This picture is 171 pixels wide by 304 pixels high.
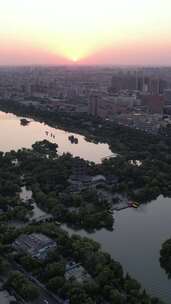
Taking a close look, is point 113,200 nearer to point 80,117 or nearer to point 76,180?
point 76,180

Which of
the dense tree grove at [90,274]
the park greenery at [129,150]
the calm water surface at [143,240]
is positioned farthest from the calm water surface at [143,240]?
the park greenery at [129,150]

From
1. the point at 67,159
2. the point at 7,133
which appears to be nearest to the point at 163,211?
the point at 67,159

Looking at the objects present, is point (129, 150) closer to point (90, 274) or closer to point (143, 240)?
point (143, 240)

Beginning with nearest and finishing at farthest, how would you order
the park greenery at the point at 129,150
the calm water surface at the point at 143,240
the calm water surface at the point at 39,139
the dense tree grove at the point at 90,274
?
1. the dense tree grove at the point at 90,274
2. the calm water surface at the point at 143,240
3. the park greenery at the point at 129,150
4. the calm water surface at the point at 39,139

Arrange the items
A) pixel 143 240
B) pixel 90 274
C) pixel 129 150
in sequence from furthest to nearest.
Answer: pixel 129 150 → pixel 143 240 → pixel 90 274

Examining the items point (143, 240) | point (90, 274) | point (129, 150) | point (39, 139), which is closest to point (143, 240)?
point (143, 240)

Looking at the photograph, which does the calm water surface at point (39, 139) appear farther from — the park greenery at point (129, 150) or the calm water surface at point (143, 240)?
the calm water surface at point (143, 240)
